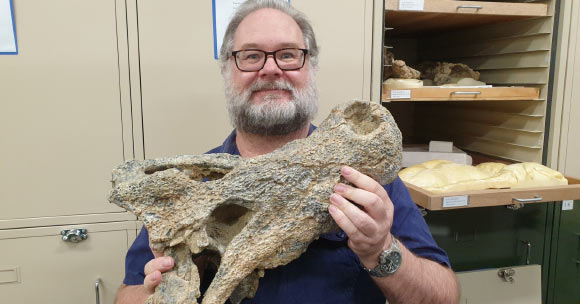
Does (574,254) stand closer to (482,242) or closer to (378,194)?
(482,242)

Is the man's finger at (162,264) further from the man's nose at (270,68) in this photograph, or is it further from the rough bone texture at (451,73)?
the rough bone texture at (451,73)

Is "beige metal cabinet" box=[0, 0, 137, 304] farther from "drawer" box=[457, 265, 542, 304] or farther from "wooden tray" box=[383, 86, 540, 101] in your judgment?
"drawer" box=[457, 265, 542, 304]

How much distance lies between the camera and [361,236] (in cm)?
72

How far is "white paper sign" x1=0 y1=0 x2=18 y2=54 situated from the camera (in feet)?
3.83

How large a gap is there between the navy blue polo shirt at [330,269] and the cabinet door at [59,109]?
1.34ft

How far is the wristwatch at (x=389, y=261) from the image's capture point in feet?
2.57

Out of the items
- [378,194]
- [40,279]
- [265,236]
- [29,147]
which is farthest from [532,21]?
[40,279]

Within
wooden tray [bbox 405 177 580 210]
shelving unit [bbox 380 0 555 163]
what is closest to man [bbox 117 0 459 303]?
wooden tray [bbox 405 177 580 210]

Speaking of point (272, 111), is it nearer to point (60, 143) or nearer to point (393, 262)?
point (393, 262)

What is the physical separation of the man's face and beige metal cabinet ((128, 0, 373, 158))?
29 cm

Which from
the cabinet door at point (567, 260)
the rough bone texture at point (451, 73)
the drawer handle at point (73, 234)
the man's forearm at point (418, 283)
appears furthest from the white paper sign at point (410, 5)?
the drawer handle at point (73, 234)

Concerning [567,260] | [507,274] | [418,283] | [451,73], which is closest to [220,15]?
[418,283]

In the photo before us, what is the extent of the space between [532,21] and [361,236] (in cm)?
148

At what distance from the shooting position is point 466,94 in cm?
152
